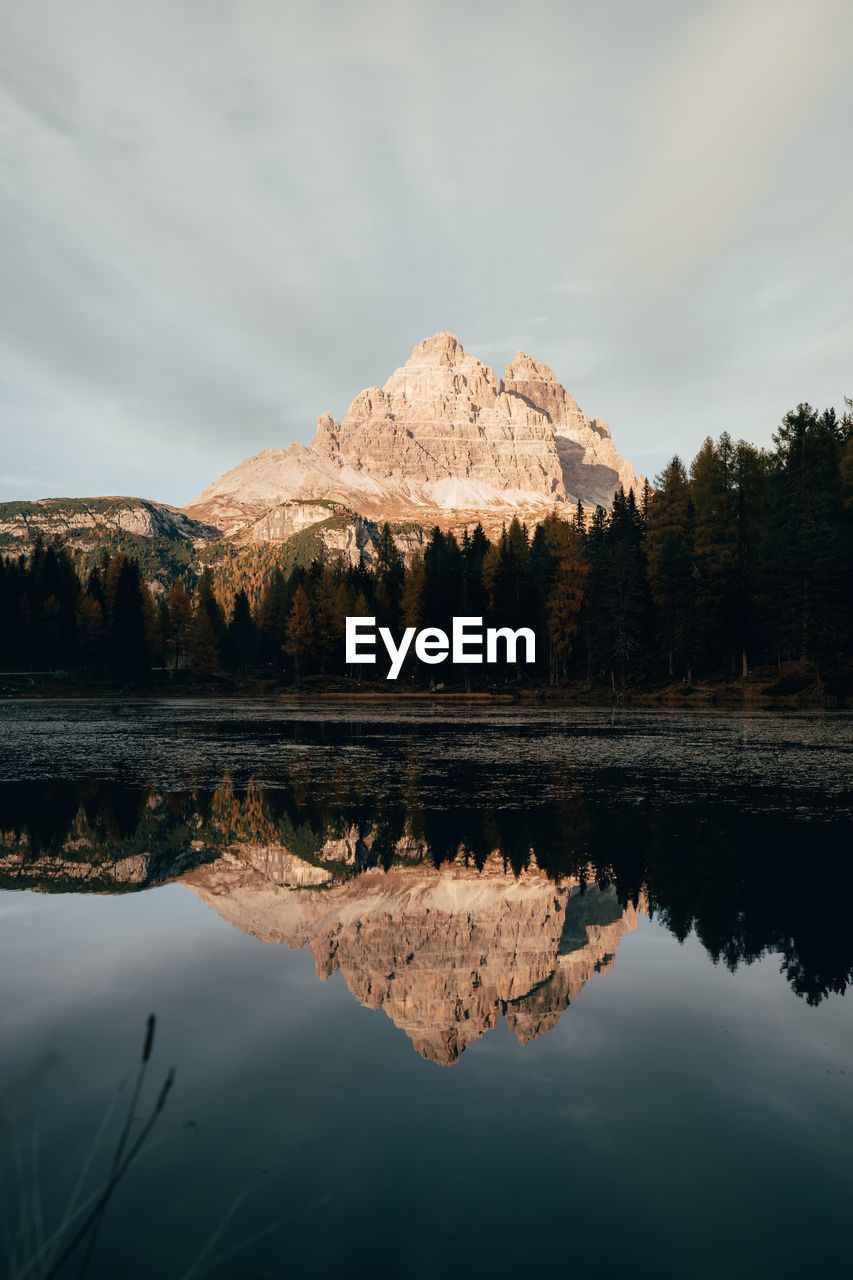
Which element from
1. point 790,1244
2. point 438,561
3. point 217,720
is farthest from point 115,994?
point 438,561

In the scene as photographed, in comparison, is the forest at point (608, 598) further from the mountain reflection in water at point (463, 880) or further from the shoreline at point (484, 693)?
the mountain reflection in water at point (463, 880)

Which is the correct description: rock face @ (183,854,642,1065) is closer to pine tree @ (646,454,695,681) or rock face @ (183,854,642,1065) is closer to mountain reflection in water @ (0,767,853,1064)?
mountain reflection in water @ (0,767,853,1064)

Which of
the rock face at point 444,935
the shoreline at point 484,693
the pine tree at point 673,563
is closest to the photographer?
the rock face at point 444,935

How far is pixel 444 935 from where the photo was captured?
9.72 metres

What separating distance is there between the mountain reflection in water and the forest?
4931cm

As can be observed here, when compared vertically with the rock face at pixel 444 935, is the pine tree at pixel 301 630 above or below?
above

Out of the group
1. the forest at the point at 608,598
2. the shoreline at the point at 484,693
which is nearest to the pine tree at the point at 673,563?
the forest at the point at 608,598

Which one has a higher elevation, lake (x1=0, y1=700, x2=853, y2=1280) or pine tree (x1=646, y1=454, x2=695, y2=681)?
pine tree (x1=646, y1=454, x2=695, y2=681)

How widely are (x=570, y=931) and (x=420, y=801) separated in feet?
32.5

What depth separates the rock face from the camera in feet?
25.1

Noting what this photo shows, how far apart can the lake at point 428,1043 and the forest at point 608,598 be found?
51196 mm

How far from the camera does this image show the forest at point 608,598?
203 ft

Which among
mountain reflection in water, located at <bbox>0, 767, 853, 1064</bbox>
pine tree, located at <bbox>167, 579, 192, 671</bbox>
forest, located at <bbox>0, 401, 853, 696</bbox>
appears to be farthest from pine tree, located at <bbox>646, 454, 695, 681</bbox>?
pine tree, located at <bbox>167, 579, 192, 671</bbox>

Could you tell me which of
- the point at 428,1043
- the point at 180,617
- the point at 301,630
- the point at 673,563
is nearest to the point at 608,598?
the point at 673,563
